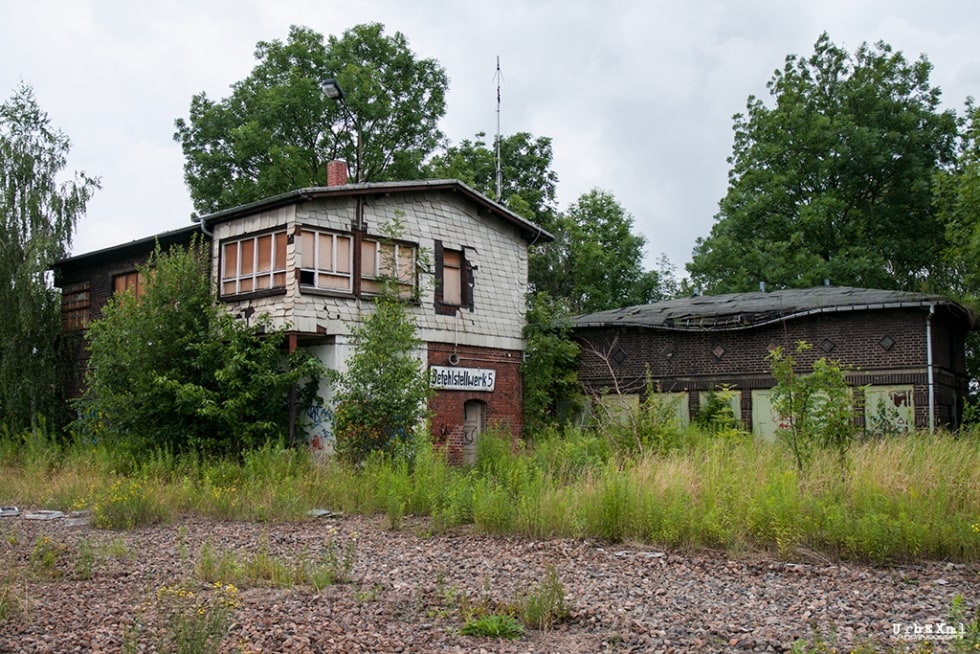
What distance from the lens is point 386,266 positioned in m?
20.4

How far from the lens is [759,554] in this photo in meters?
9.59

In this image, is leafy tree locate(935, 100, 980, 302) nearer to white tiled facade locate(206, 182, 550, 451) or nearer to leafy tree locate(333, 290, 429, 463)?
white tiled facade locate(206, 182, 550, 451)

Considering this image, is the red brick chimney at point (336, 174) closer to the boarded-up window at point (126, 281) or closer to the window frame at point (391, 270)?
the window frame at point (391, 270)

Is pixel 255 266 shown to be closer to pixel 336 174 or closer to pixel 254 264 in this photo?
pixel 254 264

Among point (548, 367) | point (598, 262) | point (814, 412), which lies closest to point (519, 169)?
point (598, 262)

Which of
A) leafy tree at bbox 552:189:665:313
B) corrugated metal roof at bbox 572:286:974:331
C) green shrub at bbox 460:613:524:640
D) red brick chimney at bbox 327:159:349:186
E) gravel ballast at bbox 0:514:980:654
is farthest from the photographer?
leafy tree at bbox 552:189:665:313

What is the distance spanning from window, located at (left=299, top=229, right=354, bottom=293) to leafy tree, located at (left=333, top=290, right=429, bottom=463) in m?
1.52

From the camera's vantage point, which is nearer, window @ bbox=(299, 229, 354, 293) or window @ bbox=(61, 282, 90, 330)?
window @ bbox=(299, 229, 354, 293)

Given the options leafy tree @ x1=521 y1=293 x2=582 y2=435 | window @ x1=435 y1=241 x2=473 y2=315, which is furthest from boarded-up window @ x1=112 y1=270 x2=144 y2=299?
leafy tree @ x1=521 y1=293 x2=582 y2=435

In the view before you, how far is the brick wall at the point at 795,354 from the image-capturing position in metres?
19.6

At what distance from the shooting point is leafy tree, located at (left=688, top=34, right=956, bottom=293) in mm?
32812

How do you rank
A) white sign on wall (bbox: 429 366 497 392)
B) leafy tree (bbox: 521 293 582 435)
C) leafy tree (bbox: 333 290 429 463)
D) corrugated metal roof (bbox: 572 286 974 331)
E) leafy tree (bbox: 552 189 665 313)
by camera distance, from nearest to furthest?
leafy tree (bbox: 333 290 429 463) < corrugated metal roof (bbox: 572 286 974 331) < white sign on wall (bbox: 429 366 497 392) < leafy tree (bbox: 521 293 582 435) < leafy tree (bbox: 552 189 665 313)

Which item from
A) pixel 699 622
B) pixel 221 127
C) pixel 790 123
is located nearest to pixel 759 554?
pixel 699 622

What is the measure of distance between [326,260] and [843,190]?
76.2 feet
